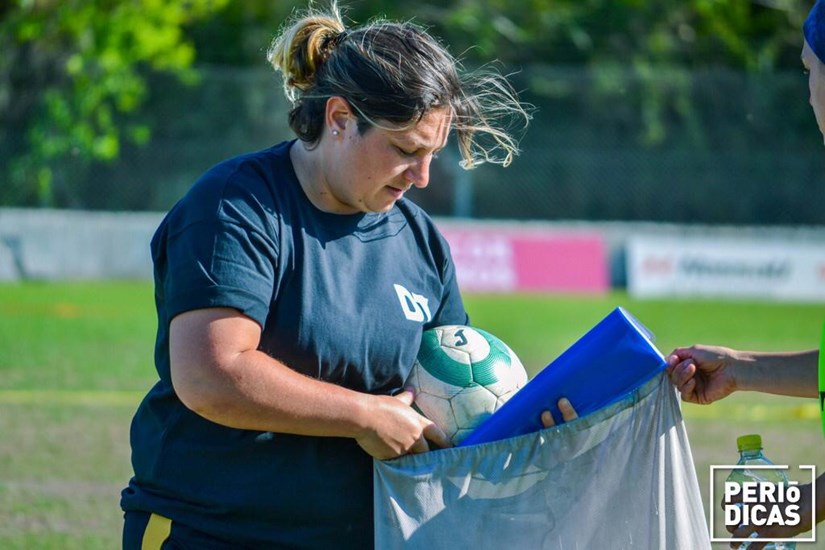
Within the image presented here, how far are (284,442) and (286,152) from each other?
2.37ft

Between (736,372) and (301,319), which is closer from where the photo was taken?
(301,319)

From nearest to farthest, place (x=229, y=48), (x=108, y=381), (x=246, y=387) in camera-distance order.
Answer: (x=246, y=387)
(x=108, y=381)
(x=229, y=48)

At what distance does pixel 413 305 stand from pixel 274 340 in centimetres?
42

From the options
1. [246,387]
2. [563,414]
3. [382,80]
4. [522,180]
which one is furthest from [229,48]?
[246,387]

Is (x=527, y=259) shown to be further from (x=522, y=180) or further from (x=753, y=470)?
(x=753, y=470)

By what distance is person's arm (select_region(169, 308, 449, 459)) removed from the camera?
2.60m

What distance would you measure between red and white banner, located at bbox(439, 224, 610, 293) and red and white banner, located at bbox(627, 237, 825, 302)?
0.63m

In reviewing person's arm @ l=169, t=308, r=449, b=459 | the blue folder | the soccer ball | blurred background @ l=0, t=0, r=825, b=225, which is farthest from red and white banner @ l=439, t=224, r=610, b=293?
person's arm @ l=169, t=308, r=449, b=459

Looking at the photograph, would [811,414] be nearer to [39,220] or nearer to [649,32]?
Result: [39,220]

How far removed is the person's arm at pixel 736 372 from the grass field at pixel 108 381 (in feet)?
11.5

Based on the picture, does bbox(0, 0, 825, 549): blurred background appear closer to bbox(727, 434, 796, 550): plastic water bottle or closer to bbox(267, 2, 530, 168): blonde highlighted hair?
bbox(727, 434, 796, 550): plastic water bottle

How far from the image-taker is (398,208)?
3145mm

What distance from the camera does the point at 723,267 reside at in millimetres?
18906

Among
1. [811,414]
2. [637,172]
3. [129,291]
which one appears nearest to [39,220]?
[129,291]
